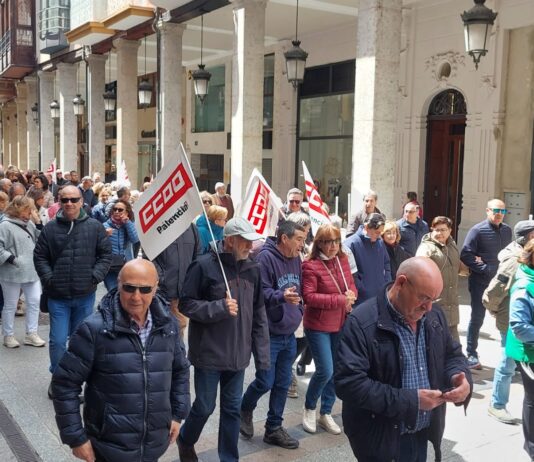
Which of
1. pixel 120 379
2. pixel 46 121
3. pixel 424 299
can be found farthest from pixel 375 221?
pixel 46 121

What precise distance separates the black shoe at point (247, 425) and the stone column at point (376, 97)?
4.82m

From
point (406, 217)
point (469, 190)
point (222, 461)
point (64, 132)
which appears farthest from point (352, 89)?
point (222, 461)

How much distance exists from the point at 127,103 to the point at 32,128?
14.7m

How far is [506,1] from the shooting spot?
12.0 m

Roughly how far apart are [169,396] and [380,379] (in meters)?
1.12

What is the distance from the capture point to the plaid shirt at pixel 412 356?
3047mm

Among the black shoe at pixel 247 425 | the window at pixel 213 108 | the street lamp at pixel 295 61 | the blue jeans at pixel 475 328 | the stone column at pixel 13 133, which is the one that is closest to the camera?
the black shoe at pixel 247 425

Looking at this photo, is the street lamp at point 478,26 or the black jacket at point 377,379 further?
the street lamp at point 478,26

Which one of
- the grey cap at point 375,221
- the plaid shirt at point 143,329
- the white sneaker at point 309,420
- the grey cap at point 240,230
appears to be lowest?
the white sneaker at point 309,420

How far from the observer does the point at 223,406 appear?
14.2 feet

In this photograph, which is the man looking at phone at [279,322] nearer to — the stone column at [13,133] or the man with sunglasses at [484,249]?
the man with sunglasses at [484,249]

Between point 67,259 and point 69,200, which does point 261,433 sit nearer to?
point 67,259

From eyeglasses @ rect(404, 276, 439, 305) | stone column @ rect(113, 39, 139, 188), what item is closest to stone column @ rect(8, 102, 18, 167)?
stone column @ rect(113, 39, 139, 188)

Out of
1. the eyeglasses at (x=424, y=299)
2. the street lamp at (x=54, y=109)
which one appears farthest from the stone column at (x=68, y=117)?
the eyeglasses at (x=424, y=299)
